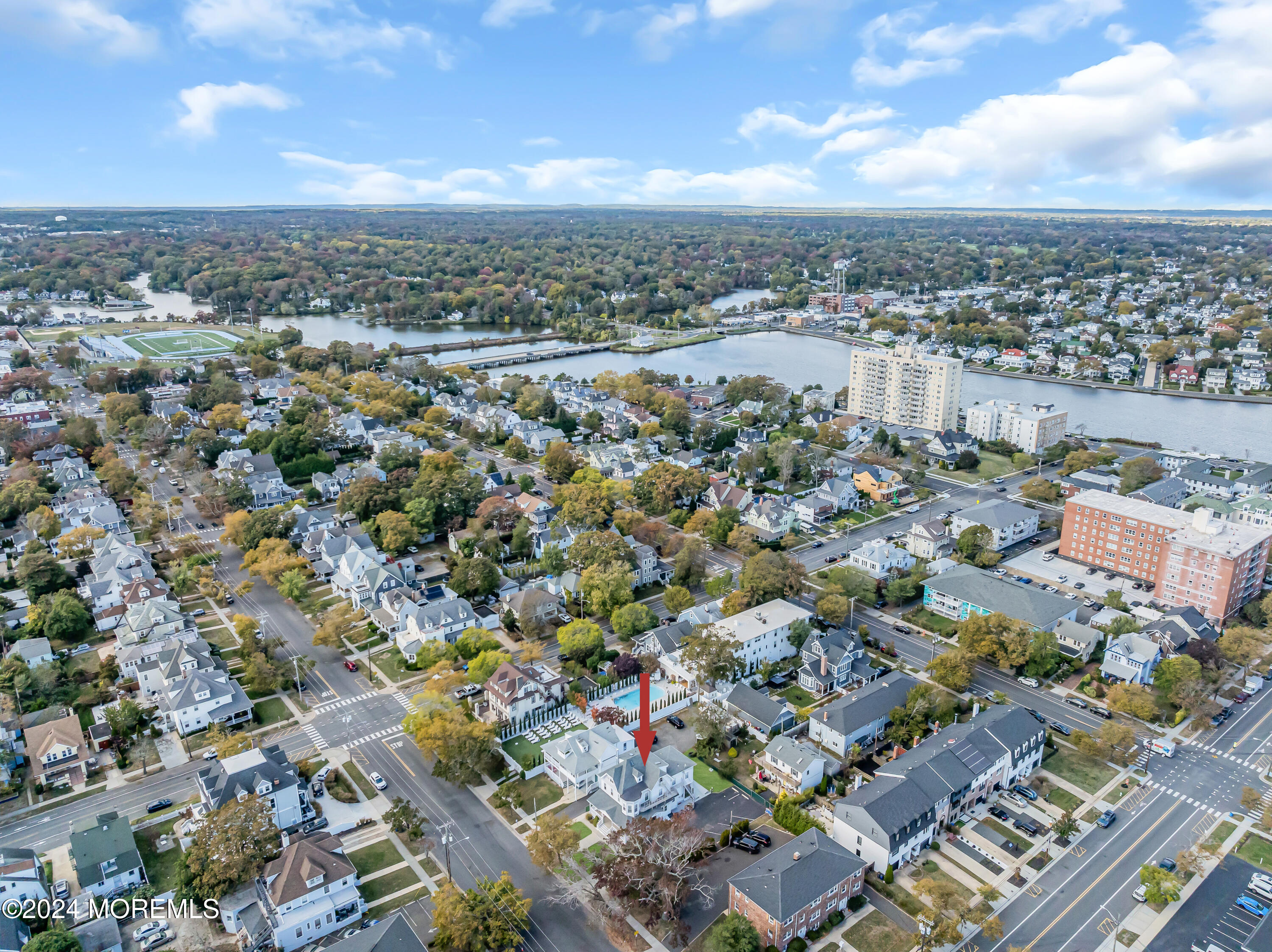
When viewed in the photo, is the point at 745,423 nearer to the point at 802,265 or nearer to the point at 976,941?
the point at 976,941

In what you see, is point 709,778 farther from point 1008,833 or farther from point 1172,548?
point 1172,548

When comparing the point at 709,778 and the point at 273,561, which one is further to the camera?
the point at 273,561

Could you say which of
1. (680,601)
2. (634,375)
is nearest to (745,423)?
(634,375)

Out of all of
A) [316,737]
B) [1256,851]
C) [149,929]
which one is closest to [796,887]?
[1256,851]

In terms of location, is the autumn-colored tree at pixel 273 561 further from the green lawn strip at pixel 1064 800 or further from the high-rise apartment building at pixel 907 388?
the high-rise apartment building at pixel 907 388

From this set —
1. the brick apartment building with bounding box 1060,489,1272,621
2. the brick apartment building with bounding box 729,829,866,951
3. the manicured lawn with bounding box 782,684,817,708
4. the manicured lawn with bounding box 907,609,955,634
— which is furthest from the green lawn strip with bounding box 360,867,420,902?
the brick apartment building with bounding box 1060,489,1272,621

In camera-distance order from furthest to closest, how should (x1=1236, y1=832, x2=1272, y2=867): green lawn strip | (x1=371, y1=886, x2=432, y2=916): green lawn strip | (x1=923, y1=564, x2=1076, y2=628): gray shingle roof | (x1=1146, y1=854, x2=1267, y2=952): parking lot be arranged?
(x1=923, y1=564, x2=1076, y2=628): gray shingle roof, (x1=1236, y1=832, x2=1272, y2=867): green lawn strip, (x1=371, y1=886, x2=432, y2=916): green lawn strip, (x1=1146, y1=854, x2=1267, y2=952): parking lot

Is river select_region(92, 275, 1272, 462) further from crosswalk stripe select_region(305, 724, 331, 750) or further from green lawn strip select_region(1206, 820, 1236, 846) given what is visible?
crosswalk stripe select_region(305, 724, 331, 750)

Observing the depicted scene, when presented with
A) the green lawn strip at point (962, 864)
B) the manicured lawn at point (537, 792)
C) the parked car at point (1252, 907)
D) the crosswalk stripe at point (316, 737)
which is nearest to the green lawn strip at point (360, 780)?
the crosswalk stripe at point (316, 737)
